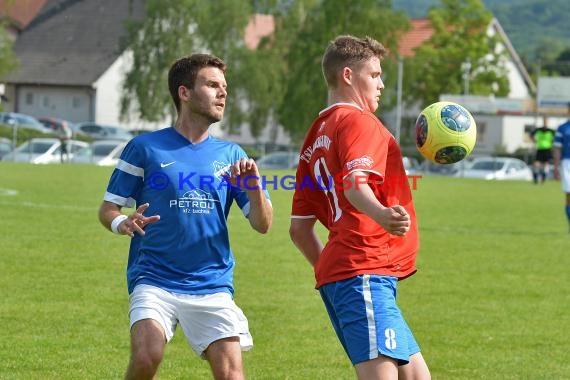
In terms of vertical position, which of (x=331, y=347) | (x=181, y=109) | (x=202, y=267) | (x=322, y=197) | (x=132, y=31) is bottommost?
(x=331, y=347)

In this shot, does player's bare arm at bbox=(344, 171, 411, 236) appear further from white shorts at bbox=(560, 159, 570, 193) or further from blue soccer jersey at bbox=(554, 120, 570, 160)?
blue soccer jersey at bbox=(554, 120, 570, 160)

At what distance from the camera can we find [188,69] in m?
5.89

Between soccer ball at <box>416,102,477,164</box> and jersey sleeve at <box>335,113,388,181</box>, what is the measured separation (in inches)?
33.1

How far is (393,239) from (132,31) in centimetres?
6118

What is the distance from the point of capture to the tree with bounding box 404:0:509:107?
72.8 m

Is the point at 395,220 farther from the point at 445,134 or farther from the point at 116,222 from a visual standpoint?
the point at 116,222

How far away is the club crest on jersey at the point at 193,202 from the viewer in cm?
564

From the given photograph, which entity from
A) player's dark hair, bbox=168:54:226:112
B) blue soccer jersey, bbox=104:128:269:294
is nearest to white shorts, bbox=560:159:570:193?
player's dark hair, bbox=168:54:226:112

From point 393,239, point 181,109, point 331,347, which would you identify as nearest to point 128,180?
point 181,109

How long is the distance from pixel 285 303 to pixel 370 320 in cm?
573

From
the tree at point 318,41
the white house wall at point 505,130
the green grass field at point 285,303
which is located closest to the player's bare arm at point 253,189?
the green grass field at point 285,303

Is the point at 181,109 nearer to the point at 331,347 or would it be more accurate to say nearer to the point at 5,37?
the point at 331,347

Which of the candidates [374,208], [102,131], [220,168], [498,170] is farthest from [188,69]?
[102,131]

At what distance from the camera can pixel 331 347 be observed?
852 cm
